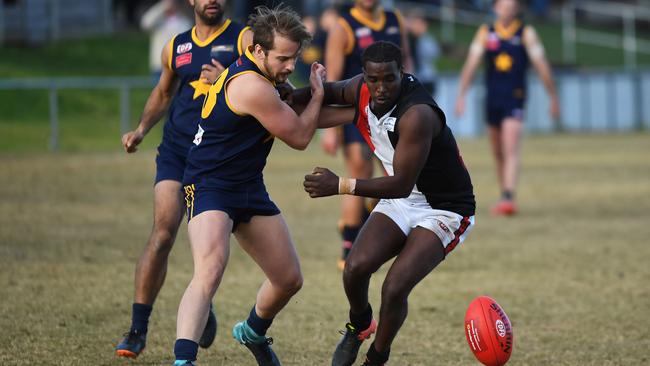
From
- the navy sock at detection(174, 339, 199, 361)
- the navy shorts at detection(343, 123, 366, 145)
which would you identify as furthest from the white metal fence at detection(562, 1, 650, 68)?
the navy sock at detection(174, 339, 199, 361)

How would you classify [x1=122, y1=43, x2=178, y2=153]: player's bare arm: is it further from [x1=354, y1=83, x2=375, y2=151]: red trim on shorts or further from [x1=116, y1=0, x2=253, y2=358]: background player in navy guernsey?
[x1=354, y1=83, x2=375, y2=151]: red trim on shorts

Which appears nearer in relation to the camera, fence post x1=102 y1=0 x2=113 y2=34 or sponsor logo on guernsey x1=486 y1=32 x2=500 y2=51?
sponsor logo on guernsey x1=486 y1=32 x2=500 y2=51

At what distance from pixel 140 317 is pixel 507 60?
8978mm

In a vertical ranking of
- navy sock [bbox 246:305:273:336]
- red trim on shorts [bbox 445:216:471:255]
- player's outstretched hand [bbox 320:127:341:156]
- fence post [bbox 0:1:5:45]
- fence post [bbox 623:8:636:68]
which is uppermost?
red trim on shorts [bbox 445:216:471:255]

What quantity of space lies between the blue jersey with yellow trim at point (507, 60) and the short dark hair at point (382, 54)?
880cm

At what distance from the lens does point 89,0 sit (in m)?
36.2

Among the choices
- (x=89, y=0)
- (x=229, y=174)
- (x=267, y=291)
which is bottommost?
(x=89, y=0)

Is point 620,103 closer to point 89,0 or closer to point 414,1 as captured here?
point 414,1

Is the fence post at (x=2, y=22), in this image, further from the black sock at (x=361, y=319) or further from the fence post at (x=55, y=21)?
the black sock at (x=361, y=319)

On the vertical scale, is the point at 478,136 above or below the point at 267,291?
below

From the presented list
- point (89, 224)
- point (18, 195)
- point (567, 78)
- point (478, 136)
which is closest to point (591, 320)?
point (89, 224)

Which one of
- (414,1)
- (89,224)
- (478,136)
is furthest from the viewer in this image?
(414,1)

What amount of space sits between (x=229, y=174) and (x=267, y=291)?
73cm

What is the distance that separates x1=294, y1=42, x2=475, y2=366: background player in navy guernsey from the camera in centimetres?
641
